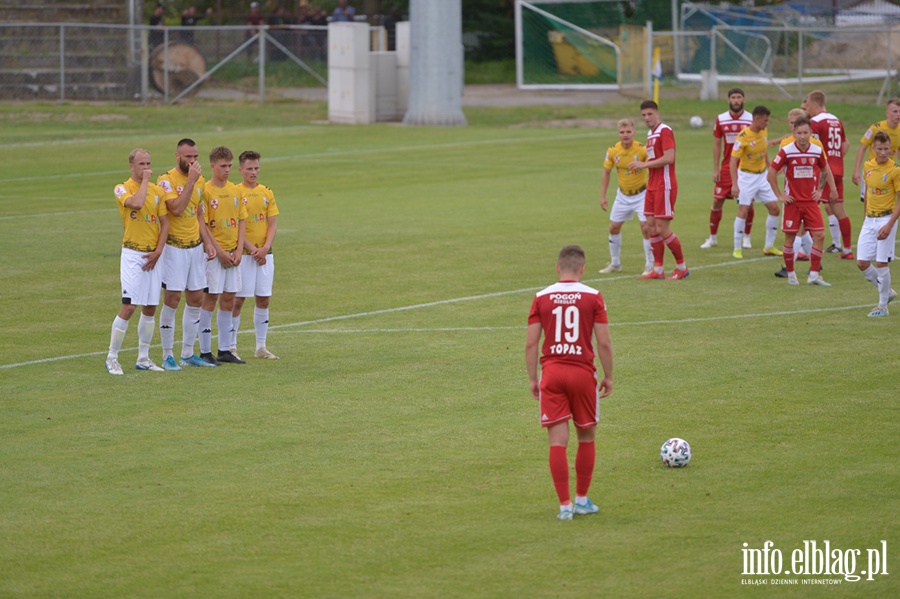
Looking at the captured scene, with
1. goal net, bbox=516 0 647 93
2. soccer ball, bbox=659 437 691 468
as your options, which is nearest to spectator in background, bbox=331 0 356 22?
goal net, bbox=516 0 647 93

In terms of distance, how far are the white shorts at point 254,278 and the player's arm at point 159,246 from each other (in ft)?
3.46

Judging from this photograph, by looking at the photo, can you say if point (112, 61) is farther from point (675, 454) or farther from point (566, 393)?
point (566, 393)

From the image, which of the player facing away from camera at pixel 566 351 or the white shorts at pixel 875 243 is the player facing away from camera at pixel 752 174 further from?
the player facing away from camera at pixel 566 351

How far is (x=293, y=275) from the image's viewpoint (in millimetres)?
19500

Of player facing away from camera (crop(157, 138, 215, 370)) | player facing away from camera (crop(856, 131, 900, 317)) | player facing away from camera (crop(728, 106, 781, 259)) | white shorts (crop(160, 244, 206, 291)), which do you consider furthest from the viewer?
player facing away from camera (crop(728, 106, 781, 259))

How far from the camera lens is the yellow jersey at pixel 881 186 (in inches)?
621

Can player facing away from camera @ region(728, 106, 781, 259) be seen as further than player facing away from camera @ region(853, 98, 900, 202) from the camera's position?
Yes

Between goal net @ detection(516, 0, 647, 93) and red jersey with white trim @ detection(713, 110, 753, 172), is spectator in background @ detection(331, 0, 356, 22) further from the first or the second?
red jersey with white trim @ detection(713, 110, 753, 172)

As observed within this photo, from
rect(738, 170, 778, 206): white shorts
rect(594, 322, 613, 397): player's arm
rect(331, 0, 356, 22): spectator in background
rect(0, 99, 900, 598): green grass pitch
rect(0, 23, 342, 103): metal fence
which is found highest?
rect(331, 0, 356, 22): spectator in background

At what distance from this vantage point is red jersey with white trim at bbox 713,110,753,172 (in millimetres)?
21891

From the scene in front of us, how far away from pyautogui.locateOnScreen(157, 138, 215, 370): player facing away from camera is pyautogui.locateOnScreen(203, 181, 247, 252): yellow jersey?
0.50 ft

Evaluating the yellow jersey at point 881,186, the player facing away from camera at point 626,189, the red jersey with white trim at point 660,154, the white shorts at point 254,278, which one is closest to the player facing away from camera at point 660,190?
the red jersey with white trim at point 660,154

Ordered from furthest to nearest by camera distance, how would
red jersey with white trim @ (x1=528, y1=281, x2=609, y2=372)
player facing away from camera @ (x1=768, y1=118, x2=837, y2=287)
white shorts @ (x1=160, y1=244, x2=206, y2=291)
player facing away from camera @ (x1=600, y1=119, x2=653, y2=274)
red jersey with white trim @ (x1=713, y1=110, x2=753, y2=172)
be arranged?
red jersey with white trim @ (x1=713, y1=110, x2=753, y2=172)
player facing away from camera @ (x1=600, y1=119, x2=653, y2=274)
player facing away from camera @ (x1=768, y1=118, x2=837, y2=287)
white shorts @ (x1=160, y1=244, x2=206, y2=291)
red jersey with white trim @ (x1=528, y1=281, x2=609, y2=372)

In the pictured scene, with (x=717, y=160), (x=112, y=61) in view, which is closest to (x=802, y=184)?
(x=717, y=160)
